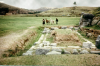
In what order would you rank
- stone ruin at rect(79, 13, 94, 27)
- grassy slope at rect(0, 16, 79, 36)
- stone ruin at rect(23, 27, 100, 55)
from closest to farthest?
1. stone ruin at rect(23, 27, 100, 55)
2. grassy slope at rect(0, 16, 79, 36)
3. stone ruin at rect(79, 13, 94, 27)

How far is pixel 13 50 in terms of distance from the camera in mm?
7887

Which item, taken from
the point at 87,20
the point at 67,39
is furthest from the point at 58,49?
the point at 87,20

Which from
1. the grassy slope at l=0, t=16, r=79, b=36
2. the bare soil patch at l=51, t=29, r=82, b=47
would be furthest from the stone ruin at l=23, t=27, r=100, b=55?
the grassy slope at l=0, t=16, r=79, b=36

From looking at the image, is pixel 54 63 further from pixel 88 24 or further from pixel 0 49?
pixel 88 24

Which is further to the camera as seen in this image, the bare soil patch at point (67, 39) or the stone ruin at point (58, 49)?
the bare soil patch at point (67, 39)

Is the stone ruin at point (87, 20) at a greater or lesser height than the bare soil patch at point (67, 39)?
greater

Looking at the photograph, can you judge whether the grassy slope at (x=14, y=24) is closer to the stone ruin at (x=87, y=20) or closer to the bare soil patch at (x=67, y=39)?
the stone ruin at (x=87, y=20)

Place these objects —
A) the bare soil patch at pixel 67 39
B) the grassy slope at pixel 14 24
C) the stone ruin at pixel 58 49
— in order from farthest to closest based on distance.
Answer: the grassy slope at pixel 14 24, the bare soil patch at pixel 67 39, the stone ruin at pixel 58 49

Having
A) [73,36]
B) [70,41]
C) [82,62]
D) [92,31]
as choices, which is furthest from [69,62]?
[92,31]

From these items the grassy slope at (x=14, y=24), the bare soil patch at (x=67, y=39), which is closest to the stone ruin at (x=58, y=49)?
the bare soil patch at (x=67, y=39)

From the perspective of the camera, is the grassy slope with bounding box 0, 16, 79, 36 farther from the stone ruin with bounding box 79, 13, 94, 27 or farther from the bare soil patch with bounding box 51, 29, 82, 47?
the bare soil patch with bounding box 51, 29, 82, 47

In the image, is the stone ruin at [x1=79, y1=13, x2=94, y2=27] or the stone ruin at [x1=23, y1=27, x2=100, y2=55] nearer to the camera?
the stone ruin at [x1=23, y1=27, x2=100, y2=55]

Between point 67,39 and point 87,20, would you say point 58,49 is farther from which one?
point 87,20

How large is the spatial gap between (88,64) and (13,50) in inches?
248
